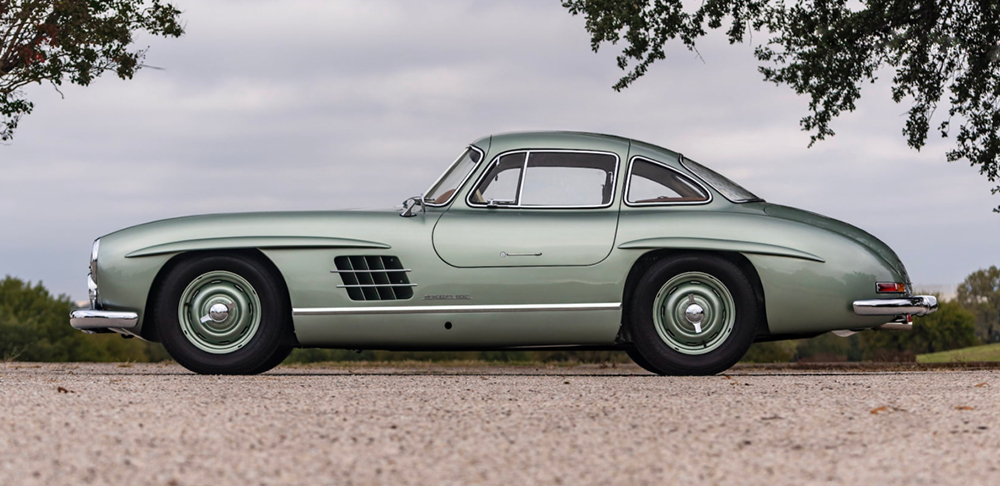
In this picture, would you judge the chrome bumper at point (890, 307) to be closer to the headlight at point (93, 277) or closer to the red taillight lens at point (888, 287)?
the red taillight lens at point (888, 287)

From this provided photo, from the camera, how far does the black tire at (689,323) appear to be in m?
7.19

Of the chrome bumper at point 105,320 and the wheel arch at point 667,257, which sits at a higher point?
the wheel arch at point 667,257

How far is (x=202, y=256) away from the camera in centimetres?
744

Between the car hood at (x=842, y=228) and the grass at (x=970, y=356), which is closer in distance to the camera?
the car hood at (x=842, y=228)

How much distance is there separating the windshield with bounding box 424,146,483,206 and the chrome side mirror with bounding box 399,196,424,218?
0.07 m

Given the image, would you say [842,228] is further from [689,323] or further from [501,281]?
[501,281]

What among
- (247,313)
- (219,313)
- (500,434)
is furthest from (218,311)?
(500,434)

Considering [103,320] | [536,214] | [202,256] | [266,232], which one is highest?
[536,214]

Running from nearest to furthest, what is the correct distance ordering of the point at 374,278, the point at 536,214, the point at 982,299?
the point at 374,278 < the point at 536,214 < the point at 982,299

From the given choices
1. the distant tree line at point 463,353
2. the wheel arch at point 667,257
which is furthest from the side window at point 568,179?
the distant tree line at point 463,353

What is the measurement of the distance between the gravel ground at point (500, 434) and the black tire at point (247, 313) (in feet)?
3.27

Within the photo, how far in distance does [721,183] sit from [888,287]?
1403mm

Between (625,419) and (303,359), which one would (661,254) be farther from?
(303,359)

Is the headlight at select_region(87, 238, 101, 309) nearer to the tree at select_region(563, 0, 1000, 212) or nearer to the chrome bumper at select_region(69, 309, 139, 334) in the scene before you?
the chrome bumper at select_region(69, 309, 139, 334)
